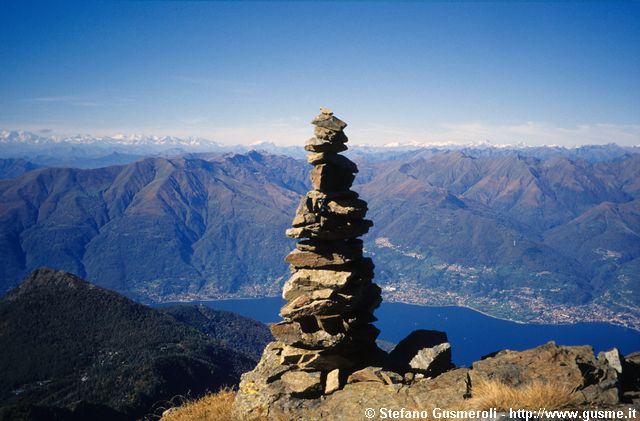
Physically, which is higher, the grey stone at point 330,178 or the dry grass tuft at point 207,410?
the grey stone at point 330,178

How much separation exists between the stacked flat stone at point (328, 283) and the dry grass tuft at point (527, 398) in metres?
8.85

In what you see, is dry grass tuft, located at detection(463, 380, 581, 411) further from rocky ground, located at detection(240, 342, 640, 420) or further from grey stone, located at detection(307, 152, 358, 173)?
grey stone, located at detection(307, 152, 358, 173)

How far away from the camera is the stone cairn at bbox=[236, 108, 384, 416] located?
22.6m

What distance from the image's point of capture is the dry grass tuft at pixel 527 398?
1419 cm

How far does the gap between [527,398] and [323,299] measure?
12.1 metres

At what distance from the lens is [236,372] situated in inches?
6742

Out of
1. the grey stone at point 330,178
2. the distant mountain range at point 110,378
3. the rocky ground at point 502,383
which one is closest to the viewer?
the rocky ground at point 502,383

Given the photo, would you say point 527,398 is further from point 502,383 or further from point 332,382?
point 332,382

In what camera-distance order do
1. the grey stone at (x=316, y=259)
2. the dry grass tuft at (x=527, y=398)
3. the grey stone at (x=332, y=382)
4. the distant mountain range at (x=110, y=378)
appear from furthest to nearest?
the distant mountain range at (x=110, y=378)
the grey stone at (x=316, y=259)
the grey stone at (x=332, y=382)
the dry grass tuft at (x=527, y=398)

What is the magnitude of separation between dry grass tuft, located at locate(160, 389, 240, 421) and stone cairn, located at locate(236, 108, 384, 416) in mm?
1405

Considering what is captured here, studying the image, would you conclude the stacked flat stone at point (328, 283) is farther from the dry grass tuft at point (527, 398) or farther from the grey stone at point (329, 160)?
the dry grass tuft at point (527, 398)

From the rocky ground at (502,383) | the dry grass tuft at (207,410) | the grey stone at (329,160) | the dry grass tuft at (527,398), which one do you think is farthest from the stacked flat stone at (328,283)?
the dry grass tuft at (527,398)

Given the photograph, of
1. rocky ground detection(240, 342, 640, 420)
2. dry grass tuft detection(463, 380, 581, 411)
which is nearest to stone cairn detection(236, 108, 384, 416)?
rocky ground detection(240, 342, 640, 420)

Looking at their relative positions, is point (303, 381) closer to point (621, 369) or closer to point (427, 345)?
point (427, 345)
